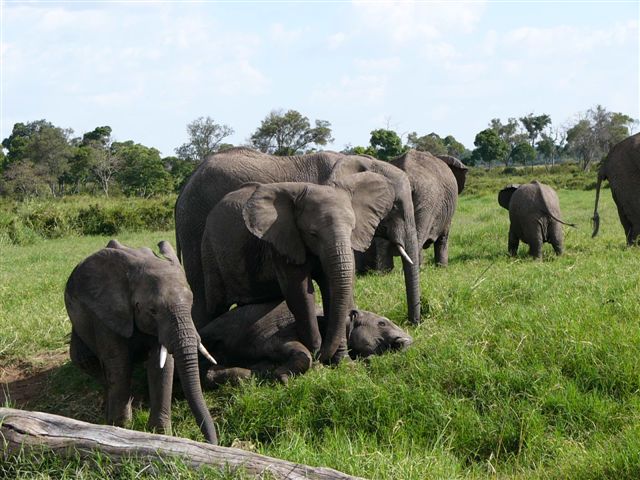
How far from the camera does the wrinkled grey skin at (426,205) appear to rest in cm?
1012

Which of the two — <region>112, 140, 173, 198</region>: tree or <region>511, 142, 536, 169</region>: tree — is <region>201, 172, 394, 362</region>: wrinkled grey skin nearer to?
<region>112, 140, 173, 198</region>: tree

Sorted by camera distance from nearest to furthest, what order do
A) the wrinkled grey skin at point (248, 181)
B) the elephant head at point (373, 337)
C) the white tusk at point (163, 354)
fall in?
the white tusk at point (163, 354) < the elephant head at point (373, 337) < the wrinkled grey skin at point (248, 181)

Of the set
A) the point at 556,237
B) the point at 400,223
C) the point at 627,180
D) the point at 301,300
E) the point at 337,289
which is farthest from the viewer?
the point at 627,180

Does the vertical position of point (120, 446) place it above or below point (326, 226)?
below

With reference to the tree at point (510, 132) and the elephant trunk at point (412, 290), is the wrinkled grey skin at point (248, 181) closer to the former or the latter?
the elephant trunk at point (412, 290)

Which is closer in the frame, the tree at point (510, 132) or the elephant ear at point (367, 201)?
the elephant ear at point (367, 201)

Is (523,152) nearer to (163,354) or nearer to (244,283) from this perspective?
(244,283)

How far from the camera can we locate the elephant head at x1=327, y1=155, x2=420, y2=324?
289 inches

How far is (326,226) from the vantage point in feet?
20.3

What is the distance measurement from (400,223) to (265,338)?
6.40 feet

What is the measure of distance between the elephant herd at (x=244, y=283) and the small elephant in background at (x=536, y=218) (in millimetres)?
3511

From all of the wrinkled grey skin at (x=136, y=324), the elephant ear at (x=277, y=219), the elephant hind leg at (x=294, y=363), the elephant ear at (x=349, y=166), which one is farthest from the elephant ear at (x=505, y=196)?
the wrinkled grey skin at (x=136, y=324)

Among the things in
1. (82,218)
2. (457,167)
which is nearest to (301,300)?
(457,167)

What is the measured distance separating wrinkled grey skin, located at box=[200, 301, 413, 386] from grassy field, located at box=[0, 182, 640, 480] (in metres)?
0.25
